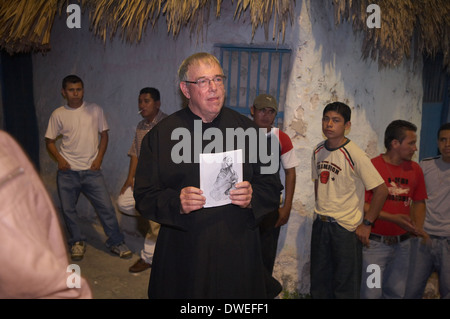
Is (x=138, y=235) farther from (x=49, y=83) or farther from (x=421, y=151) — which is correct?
(x=421, y=151)

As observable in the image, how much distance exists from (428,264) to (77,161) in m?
3.92

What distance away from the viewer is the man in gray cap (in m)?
3.61

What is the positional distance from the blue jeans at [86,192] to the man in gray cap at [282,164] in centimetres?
210

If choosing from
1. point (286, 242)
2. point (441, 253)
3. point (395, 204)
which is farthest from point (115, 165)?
point (441, 253)

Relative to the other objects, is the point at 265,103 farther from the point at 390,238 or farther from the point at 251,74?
the point at 390,238

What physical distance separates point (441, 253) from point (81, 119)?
409cm

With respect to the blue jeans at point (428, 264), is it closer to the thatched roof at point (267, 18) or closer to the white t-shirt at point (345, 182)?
the white t-shirt at point (345, 182)

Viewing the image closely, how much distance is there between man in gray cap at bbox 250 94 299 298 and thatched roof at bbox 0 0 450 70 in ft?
2.62

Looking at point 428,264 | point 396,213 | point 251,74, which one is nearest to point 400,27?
point 251,74

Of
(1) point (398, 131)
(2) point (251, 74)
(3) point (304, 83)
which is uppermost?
(2) point (251, 74)

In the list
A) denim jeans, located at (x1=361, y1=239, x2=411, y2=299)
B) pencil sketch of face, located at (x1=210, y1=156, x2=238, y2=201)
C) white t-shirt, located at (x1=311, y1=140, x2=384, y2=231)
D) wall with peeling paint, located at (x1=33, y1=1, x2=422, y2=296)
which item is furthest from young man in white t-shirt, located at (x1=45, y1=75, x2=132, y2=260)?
pencil sketch of face, located at (x1=210, y1=156, x2=238, y2=201)

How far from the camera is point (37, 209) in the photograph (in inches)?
36.0

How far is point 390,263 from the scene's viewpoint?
3.38m

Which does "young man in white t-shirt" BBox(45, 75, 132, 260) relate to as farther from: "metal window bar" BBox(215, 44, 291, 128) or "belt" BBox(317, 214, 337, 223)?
"belt" BBox(317, 214, 337, 223)
